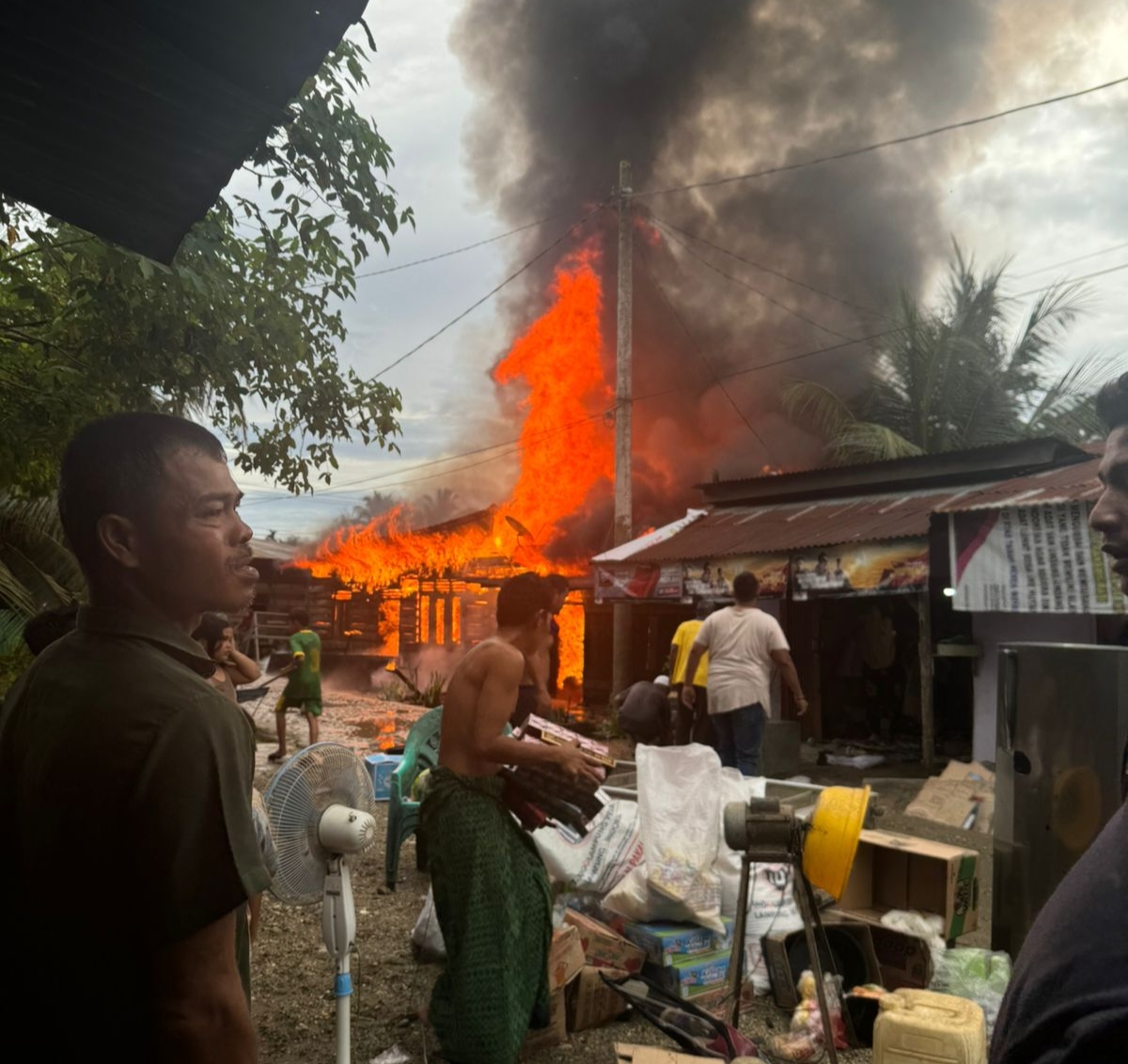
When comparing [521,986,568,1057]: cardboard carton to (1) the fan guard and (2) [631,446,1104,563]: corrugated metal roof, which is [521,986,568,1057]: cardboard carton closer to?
(1) the fan guard

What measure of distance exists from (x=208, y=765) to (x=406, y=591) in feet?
76.6

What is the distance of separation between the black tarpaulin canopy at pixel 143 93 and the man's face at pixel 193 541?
1118 millimetres

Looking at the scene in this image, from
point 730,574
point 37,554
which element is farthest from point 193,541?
point 730,574

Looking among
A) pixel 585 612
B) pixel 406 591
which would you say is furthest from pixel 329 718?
pixel 406 591

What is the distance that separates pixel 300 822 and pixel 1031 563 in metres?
8.39

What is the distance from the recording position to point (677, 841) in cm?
477

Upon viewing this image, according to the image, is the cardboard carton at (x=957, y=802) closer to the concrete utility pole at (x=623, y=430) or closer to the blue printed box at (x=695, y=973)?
the blue printed box at (x=695, y=973)

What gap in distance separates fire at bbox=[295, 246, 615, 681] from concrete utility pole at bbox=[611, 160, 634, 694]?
7567 millimetres

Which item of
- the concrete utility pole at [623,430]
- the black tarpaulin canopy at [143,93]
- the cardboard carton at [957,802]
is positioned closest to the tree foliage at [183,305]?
the black tarpaulin canopy at [143,93]

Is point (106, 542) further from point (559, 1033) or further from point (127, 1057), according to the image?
point (559, 1033)

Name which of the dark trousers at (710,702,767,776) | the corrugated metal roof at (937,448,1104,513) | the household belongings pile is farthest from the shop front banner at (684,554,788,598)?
the household belongings pile

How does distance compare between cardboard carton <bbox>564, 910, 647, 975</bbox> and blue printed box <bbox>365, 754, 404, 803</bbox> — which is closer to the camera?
cardboard carton <bbox>564, 910, 647, 975</bbox>

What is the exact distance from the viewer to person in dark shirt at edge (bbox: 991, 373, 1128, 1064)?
910mm

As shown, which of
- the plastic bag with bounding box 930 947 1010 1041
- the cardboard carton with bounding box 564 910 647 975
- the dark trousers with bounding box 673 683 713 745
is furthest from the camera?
the dark trousers with bounding box 673 683 713 745
